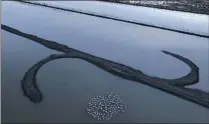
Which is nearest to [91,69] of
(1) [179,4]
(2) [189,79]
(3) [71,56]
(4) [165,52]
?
(3) [71,56]

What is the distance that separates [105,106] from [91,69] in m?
1.06

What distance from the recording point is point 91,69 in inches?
197

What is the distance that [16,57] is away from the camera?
543 cm

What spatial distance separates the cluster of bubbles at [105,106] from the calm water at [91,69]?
7 centimetres

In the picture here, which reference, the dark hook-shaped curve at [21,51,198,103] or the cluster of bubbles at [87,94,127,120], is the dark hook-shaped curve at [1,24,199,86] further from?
the cluster of bubbles at [87,94,127,120]

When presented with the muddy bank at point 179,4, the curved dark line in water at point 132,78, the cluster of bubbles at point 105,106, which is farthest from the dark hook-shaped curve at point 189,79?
the muddy bank at point 179,4

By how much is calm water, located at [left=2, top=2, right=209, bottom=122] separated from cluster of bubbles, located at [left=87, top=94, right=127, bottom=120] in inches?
2.7

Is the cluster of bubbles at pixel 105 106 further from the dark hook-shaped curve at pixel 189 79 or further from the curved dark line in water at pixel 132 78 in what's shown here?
the dark hook-shaped curve at pixel 189 79

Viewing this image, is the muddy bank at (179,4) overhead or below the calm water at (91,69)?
overhead

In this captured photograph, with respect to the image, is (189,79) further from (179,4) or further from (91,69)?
(179,4)

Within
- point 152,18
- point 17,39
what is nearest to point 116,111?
point 17,39

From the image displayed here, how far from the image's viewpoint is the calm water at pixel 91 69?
400 cm

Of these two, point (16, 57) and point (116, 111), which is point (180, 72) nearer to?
point (116, 111)

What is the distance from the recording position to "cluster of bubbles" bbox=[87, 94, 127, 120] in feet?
12.9
